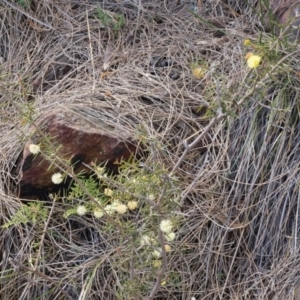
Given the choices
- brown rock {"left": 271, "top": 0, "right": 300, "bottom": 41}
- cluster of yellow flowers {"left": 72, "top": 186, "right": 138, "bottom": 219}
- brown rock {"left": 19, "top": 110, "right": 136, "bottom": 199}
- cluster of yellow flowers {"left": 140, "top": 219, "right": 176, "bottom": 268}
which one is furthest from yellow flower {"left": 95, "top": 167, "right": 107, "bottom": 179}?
brown rock {"left": 271, "top": 0, "right": 300, "bottom": 41}

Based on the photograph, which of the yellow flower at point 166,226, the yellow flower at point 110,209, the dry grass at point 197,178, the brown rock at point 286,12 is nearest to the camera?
the yellow flower at point 166,226

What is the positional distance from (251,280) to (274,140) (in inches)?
18.2

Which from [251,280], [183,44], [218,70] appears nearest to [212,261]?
[251,280]

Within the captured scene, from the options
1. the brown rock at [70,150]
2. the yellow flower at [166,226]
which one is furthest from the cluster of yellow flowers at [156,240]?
the brown rock at [70,150]

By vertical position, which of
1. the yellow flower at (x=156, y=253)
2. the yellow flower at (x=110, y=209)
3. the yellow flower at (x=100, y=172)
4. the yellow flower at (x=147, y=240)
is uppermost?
the yellow flower at (x=100, y=172)

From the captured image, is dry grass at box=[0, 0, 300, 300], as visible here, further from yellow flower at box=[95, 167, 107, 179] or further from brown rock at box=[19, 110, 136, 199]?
yellow flower at box=[95, 167, 107, 179]

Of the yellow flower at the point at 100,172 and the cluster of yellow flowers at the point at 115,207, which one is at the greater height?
the yellow flower at the point at 100,172

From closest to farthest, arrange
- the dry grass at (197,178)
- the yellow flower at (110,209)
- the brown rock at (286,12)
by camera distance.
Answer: the yellow flower at (110,209) → the dry grass at (197,178) → the brown rock at (286,12)

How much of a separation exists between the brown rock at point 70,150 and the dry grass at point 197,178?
7cm

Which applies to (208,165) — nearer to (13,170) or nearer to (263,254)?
(263,254)

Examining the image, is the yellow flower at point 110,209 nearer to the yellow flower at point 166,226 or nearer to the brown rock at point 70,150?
the yellow flower at point 166,226

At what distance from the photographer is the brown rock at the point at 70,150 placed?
217 centimetres

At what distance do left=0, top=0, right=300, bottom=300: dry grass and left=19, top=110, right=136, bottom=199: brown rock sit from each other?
72mm

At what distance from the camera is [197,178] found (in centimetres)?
200
